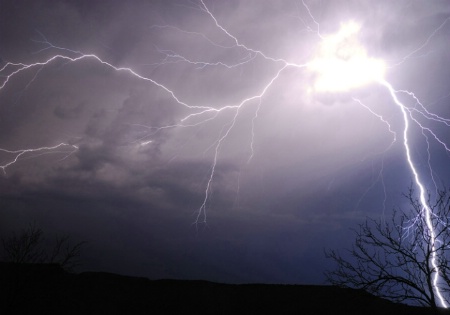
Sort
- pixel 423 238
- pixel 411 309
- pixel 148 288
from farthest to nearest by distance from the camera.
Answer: pixel 148 288 → pixel 411 309 → pixel 423 238

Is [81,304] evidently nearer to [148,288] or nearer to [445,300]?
[148,288]

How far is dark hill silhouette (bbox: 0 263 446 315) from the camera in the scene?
43.6ft

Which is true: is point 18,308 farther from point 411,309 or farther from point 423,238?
point 411,309

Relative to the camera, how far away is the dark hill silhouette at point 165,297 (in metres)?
13.3

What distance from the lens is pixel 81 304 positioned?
14.6 meters

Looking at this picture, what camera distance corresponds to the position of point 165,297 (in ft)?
50.8

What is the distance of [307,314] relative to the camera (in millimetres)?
13016

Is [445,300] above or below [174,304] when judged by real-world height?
above

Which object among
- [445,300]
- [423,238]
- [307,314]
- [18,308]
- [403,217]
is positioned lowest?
[18,308]

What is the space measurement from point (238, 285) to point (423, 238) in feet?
39.1

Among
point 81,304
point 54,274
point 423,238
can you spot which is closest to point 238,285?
point 81,304

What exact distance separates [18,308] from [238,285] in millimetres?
10573

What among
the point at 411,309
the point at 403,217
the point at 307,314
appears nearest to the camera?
the point at 403,217

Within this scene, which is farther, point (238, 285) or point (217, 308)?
point (238, 285)
